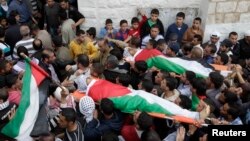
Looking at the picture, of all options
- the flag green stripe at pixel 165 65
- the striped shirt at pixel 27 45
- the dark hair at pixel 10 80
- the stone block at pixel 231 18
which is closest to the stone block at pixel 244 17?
the stone block at pixel 231 18

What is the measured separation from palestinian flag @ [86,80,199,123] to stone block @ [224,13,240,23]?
12.3ft

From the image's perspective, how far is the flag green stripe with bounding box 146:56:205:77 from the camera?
697cm

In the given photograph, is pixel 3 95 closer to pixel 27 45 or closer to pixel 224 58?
pixel 27 45

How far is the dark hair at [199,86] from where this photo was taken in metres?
6.00

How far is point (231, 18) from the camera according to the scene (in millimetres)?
8898

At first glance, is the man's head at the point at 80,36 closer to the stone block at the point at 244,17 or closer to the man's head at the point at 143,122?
the man's head at the point at 143,122

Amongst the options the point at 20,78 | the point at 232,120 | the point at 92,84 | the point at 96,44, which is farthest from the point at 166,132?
the point at 96,44

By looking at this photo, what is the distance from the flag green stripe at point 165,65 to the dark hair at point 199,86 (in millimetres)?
845

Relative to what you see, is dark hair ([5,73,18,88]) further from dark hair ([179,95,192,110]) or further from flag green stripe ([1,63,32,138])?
dark hair ([179,95,192,110])

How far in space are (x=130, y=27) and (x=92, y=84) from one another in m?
3.20

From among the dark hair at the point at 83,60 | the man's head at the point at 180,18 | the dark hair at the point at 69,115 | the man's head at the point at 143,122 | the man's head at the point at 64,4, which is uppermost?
the man's head at the point at 64,4

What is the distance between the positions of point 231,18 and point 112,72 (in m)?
3.45

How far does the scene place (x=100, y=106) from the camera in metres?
5.49

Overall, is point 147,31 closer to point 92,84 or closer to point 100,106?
point 92,84
